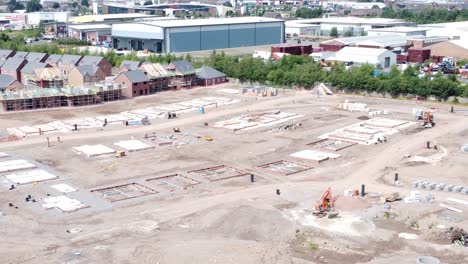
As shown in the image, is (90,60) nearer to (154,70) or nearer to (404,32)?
(154,70)

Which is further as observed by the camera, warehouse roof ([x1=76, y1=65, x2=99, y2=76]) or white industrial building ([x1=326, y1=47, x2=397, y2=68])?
white industrial building ([x1=326, y1=47, x2=397, y2=68])

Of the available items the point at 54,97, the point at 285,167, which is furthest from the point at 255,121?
the point at 54,97

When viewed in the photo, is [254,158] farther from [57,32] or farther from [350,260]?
[57,32]

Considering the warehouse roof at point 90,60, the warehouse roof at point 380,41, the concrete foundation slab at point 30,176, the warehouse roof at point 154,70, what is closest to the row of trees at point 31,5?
the warehouse roof at point 90,60

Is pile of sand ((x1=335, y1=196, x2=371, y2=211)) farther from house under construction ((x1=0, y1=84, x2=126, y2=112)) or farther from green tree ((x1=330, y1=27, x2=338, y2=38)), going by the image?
green tree ((x1=330, y1=27, x2=338, y2=38))

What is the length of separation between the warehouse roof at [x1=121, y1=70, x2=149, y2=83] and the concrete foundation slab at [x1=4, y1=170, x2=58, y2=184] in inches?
798

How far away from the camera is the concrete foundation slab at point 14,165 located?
90.2ft

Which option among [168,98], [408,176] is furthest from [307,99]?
[408,176]

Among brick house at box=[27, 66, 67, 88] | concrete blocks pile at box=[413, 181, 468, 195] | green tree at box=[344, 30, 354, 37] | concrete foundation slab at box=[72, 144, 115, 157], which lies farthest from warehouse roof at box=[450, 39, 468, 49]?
concrete foundation slab at box=[72, 144, 115, 157]

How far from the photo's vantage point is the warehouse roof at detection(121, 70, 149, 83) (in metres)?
46.6

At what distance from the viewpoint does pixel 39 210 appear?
22.2 m

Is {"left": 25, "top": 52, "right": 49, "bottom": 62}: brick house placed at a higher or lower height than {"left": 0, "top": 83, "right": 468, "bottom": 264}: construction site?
higher

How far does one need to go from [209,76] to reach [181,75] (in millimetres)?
3018

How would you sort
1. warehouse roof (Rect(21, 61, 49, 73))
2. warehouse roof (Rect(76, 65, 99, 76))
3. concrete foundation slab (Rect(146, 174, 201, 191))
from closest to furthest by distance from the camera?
1. concrete foundation slab (Rect(146, 174, 201, 191))
2. warehouse roof (Rect(76, 65, 99, 76))
3. warehouse roof (Rect(21, 61, 49, 73))
